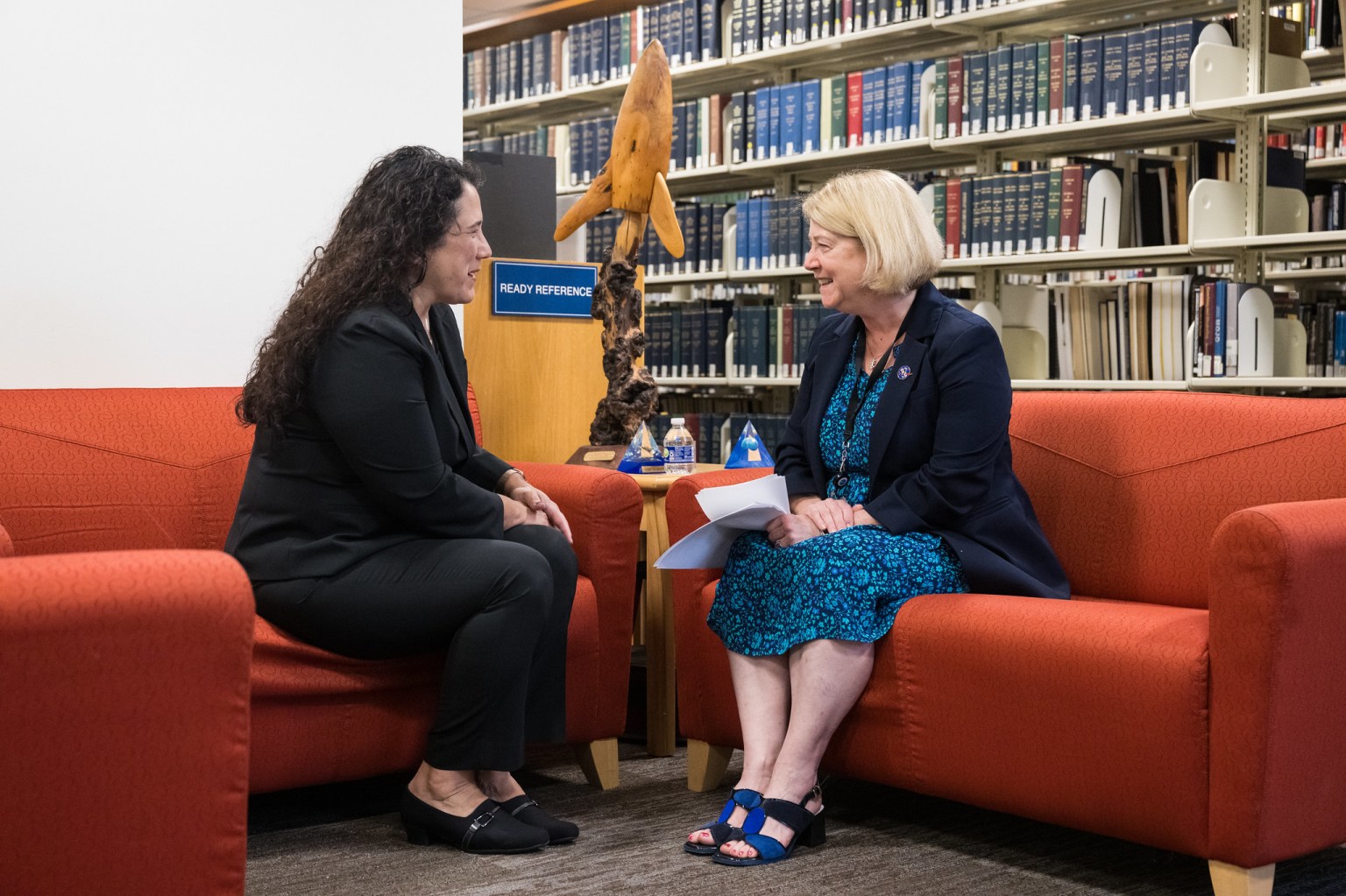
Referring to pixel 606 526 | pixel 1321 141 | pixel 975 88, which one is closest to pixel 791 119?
pixel 975 88

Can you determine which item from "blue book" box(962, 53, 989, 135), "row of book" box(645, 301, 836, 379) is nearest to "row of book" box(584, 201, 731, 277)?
"row of book" box(645, 301, 836, 379)

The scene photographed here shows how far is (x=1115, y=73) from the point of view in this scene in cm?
407

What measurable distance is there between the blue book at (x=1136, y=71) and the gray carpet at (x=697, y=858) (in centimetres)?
230

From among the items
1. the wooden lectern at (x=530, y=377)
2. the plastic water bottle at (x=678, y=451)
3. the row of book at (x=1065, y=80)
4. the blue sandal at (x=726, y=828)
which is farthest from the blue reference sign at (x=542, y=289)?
the blue sandal at (x=726, y=828)

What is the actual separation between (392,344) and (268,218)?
1.07 metres

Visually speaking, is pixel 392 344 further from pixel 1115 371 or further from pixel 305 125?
pixel 1115 371


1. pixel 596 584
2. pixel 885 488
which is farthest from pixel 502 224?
pixel 885 488

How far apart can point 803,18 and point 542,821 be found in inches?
131

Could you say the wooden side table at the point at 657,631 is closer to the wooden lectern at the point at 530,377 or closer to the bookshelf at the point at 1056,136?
the wooden lectern at the point at 530,377

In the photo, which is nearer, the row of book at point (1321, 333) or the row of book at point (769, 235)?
the row of book at point (1321, 333)

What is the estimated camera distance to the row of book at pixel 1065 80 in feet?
13.0

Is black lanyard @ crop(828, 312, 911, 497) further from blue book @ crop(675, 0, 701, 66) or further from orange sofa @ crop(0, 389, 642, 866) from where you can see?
blue book @ crop(675, 0, 701, 66)

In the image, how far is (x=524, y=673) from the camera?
2.25 meters

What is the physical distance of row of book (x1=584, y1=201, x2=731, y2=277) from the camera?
5.19 metres
